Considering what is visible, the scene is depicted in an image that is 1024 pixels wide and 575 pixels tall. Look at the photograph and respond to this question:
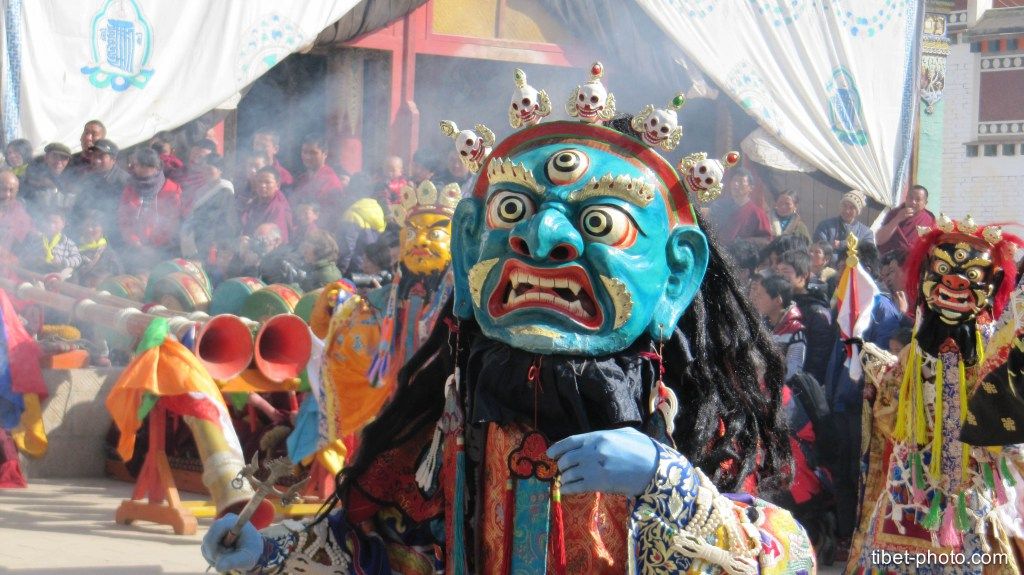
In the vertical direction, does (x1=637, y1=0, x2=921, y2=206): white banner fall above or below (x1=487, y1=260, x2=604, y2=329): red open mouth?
above

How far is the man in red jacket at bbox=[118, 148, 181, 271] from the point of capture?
9539 mm

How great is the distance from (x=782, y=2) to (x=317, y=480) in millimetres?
6771

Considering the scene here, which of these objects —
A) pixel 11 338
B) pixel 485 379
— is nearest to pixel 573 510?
pixel 485 379

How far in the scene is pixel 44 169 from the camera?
930cm

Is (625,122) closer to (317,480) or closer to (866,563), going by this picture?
(866,563)

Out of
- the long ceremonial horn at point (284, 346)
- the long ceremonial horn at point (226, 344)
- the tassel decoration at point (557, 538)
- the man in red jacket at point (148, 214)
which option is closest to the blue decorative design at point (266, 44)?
the man in red jacket at point (148, 214)

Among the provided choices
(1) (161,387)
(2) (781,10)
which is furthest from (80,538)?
(2) (781,10)

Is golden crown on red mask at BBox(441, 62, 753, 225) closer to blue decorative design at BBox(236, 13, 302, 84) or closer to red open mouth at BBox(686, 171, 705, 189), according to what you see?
red open mouth at BBox(686, 171, 705, 189)

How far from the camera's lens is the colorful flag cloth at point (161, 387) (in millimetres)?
6520

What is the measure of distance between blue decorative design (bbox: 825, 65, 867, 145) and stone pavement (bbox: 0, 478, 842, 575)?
648cm

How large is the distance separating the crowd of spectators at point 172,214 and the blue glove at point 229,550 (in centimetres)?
585

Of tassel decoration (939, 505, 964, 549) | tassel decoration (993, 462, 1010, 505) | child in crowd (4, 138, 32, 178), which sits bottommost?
tassel decoration (939, 505, 964, 549)

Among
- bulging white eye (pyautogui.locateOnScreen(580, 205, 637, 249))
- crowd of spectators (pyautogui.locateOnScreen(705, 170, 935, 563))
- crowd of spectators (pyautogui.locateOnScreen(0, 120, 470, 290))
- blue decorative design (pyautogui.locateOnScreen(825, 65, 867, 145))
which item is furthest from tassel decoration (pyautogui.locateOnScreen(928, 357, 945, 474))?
blue decorative design (pyautogui.locateOnScreen(825, 65, 867, 145))

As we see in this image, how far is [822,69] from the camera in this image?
1228 centimetres
